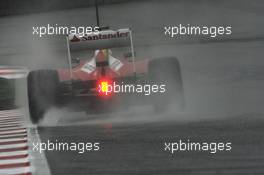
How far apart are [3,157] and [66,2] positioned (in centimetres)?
3480

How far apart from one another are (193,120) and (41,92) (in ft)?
8.74

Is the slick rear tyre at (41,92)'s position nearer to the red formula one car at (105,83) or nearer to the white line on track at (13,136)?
the red formula one car at (105,83)

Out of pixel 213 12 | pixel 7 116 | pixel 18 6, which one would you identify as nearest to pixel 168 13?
pixel 213 12

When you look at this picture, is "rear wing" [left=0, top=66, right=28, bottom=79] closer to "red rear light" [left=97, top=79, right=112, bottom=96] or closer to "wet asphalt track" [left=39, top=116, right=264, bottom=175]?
"red rear light" [left=97, top=79, right=112, bottom=96]

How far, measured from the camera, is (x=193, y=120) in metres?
12.8

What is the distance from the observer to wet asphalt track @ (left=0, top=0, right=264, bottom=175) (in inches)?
348

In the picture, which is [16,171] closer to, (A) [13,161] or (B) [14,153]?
(A) [13,161]

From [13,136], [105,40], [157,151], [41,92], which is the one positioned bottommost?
[13,136]

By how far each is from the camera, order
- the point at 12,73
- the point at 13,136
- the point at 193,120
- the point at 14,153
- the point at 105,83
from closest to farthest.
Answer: the point at 14,153, the point at 193,120, the point at 13,136, the point at 105,83, the point at 12,73

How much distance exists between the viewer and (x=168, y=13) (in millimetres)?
39375

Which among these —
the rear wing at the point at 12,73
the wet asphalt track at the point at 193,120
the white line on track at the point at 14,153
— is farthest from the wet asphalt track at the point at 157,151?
the rear wing at the point at 12,73

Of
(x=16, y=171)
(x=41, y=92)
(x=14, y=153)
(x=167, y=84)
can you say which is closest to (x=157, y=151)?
(x=16, y=171)

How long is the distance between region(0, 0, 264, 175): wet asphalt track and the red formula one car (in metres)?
0.29

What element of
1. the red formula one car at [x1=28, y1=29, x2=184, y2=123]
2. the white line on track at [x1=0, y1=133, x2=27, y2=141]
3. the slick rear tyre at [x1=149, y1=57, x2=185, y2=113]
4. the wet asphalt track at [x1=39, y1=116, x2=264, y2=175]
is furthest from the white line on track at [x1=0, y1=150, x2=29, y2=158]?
the slick rear tyre at [x1=149, y1=57, x2=185, y2=113]
